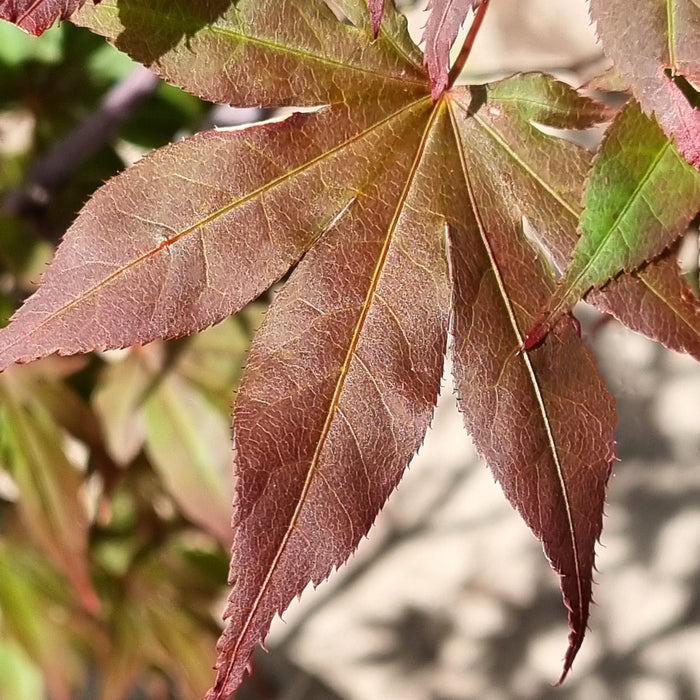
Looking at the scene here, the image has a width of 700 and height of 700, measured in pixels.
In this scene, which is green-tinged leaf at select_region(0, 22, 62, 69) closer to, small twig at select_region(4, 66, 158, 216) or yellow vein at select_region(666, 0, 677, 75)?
small twig at select_region(4, 66, 158, 216)

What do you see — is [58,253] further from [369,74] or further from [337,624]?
[337,624]

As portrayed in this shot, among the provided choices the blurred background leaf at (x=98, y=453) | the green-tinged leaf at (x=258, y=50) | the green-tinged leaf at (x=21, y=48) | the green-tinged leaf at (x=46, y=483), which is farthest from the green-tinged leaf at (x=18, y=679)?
the green-tinged leaf at (x=258, y=50)

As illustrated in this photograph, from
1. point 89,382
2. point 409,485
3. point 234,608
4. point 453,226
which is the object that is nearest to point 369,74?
point 453,226

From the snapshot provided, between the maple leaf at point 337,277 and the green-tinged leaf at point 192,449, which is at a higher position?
the maple leaf at point 337,277

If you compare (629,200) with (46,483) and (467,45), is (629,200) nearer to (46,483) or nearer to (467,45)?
(467,45)

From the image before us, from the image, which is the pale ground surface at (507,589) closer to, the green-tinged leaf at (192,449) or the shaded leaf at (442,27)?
the green-tinged leaf at (192,449)

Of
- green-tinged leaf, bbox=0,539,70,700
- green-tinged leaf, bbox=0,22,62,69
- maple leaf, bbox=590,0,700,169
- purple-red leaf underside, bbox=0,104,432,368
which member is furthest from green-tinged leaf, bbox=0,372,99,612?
maple leaf, bbox=590,0,700,169

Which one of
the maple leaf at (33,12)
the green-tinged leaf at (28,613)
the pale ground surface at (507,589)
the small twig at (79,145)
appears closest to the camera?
the maple leaf at (33,12)
